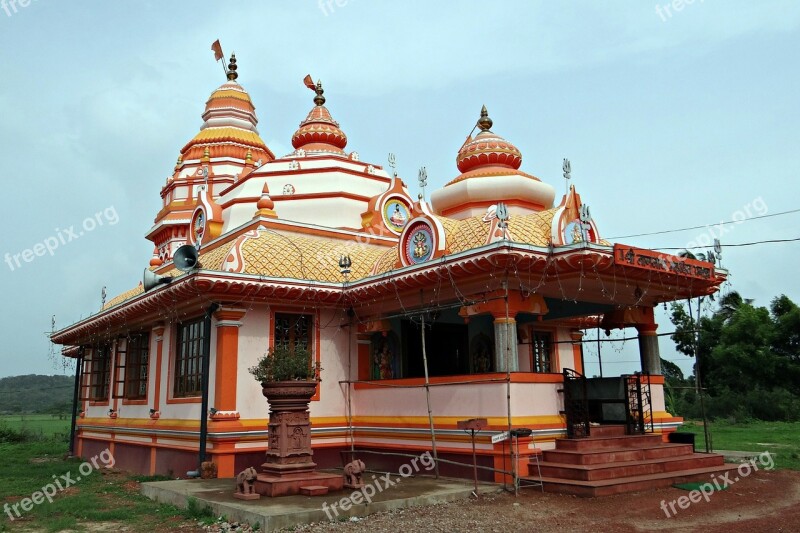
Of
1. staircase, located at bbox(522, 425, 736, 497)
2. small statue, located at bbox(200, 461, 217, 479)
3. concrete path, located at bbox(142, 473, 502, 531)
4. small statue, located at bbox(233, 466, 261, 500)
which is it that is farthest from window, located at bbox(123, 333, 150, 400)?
staircase, located at bbox(522, 425, 736, 497)

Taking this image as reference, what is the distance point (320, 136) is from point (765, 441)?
1513 cm

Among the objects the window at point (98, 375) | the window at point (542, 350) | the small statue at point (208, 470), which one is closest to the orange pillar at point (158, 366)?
the small statue at point (208, 470)

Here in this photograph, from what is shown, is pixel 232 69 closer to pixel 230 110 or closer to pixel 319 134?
pixel 230 110

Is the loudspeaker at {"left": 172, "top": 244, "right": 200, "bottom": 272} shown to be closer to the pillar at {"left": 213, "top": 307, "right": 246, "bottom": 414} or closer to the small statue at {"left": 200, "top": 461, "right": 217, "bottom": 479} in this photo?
the pillar at {"left": 213, "top": 307, "right": 246, "bottom": 414}

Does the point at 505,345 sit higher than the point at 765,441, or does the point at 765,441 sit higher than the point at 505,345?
the point at 505,345

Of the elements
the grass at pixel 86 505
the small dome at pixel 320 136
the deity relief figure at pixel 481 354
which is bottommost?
the grass at pixel 86 505

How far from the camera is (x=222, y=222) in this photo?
668 inches

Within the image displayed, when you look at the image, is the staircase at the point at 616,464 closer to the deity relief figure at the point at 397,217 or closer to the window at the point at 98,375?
the deity relief figure at the point at 397,217

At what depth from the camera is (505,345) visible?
1067 cm

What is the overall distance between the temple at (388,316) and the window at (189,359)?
0.05 m

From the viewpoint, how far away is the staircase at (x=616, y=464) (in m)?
9.55

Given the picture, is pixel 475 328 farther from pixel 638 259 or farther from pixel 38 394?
pixel 38 394

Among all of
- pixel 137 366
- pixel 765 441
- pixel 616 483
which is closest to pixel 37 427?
pixel 137 366

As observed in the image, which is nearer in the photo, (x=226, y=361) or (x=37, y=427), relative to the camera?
(x=226, y=361)
